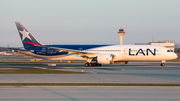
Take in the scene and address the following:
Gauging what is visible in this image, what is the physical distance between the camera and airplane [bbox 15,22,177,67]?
4106cm

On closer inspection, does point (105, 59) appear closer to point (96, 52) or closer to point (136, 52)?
point (96, 52)

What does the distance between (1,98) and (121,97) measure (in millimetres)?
6659

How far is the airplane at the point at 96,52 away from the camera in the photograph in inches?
1617

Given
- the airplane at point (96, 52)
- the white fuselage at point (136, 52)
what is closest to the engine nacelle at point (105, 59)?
the airplane at point (96, 52)

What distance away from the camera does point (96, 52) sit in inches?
1708

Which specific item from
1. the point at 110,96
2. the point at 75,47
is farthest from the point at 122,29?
the point at 110,96

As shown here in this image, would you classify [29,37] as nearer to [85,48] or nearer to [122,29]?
[85,48]

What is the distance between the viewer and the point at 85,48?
146 ft

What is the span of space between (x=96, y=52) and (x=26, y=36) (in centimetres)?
1615

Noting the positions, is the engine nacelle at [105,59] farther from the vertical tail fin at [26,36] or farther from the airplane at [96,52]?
the vertical tail fin at [26,36]

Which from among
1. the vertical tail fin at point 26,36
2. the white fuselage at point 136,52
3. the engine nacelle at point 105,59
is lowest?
the engine nacelle at point 105,59

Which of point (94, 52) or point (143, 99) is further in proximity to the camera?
point (94, 52)

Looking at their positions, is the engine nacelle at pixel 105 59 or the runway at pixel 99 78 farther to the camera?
the engine nacelle at pixel 105 59

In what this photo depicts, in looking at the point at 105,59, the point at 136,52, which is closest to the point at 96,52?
the point at 105,59
